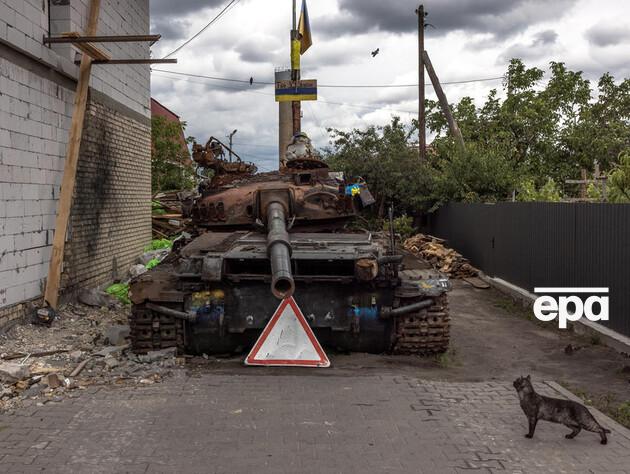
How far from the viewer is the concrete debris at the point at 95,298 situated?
430 inches

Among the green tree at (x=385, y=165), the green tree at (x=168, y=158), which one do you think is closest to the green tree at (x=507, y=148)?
the green tree at (x=385, y=165)

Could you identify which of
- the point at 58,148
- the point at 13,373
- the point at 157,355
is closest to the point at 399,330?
the point at 157,355

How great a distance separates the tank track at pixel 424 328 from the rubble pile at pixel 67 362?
231 cm

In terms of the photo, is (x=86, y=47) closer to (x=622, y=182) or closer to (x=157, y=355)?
(x=157, y=355)

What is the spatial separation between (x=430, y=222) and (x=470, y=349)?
15.0 meters

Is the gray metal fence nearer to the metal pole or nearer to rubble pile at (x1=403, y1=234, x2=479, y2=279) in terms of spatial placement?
rubble pile at (x1=403, y1=234, x2=479, y2=279)

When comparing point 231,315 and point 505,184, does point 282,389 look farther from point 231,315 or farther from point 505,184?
point 505,184

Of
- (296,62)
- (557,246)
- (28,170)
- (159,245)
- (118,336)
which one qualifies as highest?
(296,62)

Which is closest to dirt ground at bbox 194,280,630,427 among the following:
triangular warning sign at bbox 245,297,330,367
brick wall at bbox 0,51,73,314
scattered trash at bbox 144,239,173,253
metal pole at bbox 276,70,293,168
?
triangular warning sign at bbox 245,297,330,367

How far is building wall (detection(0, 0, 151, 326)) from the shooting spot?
8.68m

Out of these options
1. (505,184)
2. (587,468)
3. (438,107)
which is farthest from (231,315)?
(438,107)

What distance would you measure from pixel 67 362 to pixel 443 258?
1151 centimetres

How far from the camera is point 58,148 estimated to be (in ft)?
33.3

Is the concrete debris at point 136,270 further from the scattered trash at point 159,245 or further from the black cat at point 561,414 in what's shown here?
the black cat at point 561,414
